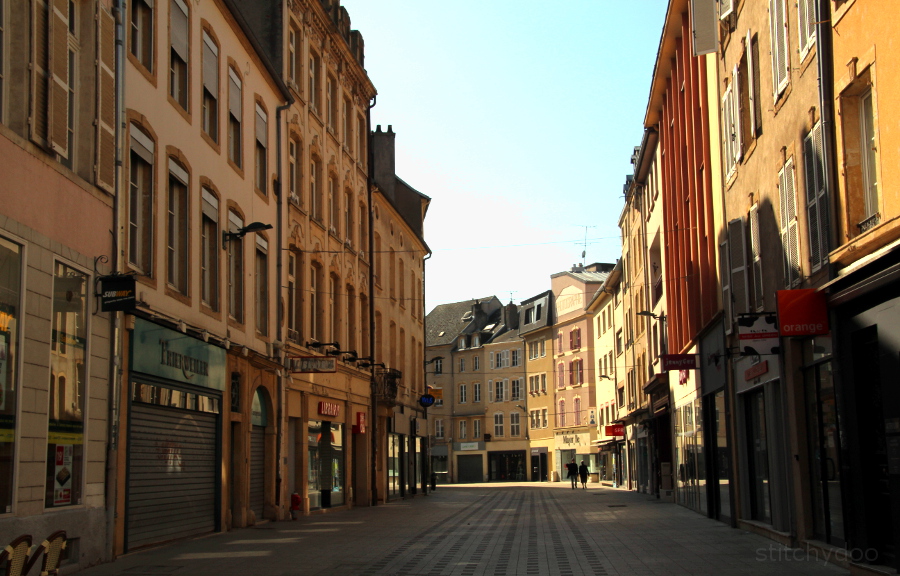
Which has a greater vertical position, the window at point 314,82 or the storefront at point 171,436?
the window at point 314,82

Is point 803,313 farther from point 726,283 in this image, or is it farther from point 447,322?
point 447,322

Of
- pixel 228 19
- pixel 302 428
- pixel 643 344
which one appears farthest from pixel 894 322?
pixel 643 344

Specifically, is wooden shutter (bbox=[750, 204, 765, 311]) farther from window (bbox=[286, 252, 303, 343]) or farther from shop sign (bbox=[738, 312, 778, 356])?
window (bbox=[286, 252, 303, 343])

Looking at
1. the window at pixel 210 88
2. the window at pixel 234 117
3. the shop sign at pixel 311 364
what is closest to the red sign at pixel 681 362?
the shop sign at pixel 311 364

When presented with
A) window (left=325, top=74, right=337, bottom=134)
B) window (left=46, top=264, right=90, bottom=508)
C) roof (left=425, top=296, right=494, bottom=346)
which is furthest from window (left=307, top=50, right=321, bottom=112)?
roof (left=425, top=296, right=494, bottom=346)

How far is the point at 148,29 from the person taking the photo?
16.8m

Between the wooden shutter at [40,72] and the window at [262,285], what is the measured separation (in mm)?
10668

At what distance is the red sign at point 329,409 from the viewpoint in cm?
2764

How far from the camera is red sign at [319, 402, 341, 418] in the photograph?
1088 inches

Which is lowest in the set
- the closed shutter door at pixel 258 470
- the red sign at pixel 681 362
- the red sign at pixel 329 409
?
the closed shutter door at pixel 258 470

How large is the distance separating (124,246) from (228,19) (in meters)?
8.14

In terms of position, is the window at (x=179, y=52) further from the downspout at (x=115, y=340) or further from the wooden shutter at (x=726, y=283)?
the wooden shutter at (x=726, y=283)

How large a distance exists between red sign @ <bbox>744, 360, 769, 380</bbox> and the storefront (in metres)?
9.95

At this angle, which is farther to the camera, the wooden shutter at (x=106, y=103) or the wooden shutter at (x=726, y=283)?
the wooden shutter at (x=726, y=283)
